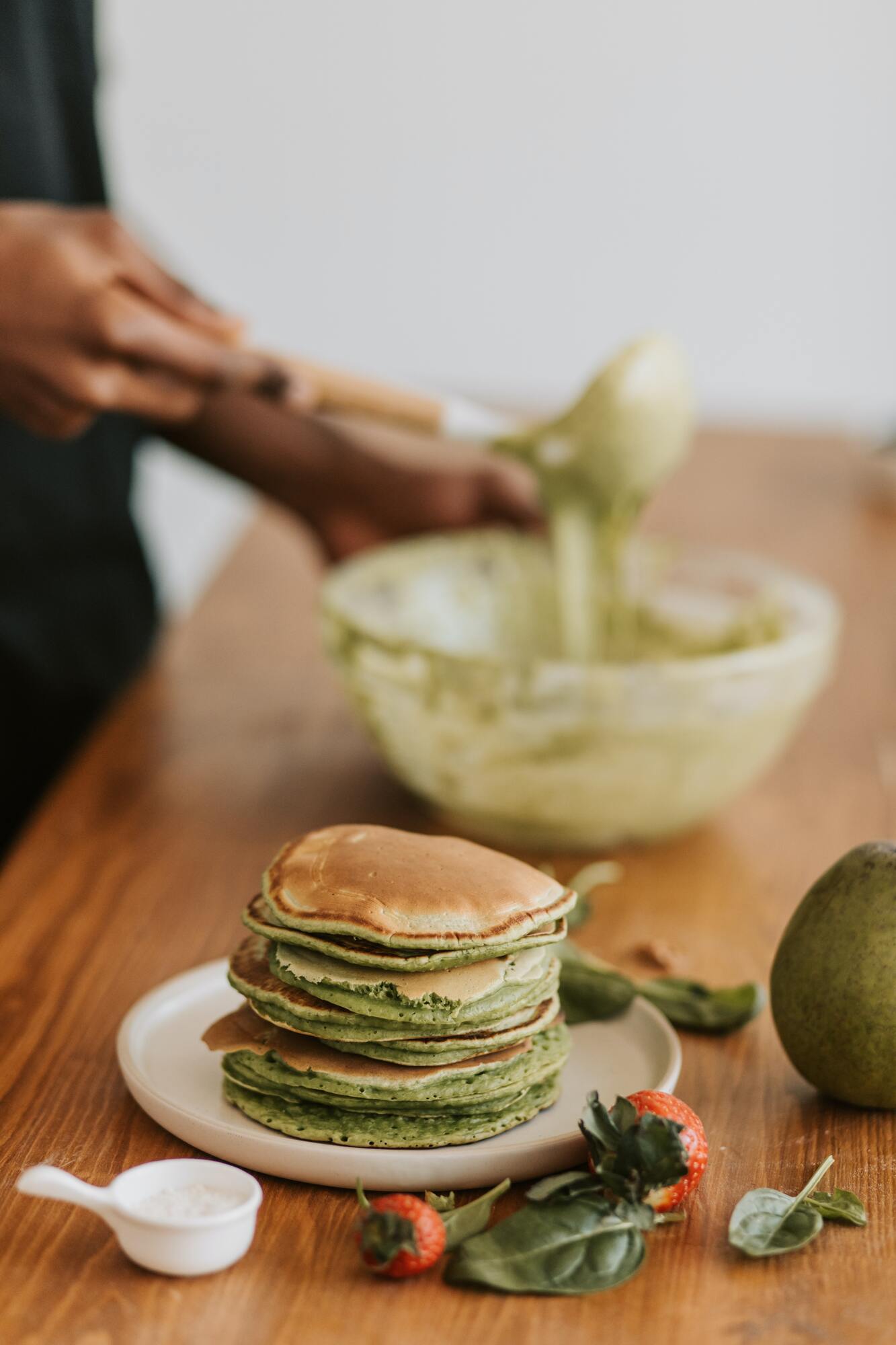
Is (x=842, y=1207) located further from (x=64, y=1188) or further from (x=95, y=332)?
(x=95, y=332)

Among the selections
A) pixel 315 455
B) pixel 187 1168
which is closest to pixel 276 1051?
pixel 187 1168

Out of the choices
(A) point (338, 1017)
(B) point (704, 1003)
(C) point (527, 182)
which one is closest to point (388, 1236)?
(A) point (338, 1017)

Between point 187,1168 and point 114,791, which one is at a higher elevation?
point 187,1168

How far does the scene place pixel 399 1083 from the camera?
28.2 inches

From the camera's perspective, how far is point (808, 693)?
1202 mm

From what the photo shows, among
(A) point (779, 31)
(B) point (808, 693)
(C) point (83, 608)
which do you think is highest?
(A) point (779, 31)

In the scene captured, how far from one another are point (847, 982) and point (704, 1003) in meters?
0.16

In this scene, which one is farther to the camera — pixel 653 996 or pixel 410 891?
pixel 653 996

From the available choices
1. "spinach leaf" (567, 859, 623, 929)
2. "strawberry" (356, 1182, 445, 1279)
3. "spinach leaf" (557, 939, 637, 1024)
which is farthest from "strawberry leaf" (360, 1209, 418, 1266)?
"spinach leaf" (567, 859, 623, 929)

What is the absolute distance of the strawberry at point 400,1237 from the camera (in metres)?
0.65

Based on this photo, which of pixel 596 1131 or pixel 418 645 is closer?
pixel 596 1131

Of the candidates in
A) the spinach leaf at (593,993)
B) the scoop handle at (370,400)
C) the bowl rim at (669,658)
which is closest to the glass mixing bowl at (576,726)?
the bowl rim at (669,658)

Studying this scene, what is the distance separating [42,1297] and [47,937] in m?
0.41

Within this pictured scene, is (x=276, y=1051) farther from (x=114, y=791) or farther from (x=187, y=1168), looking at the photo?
(x=114, y=791)
